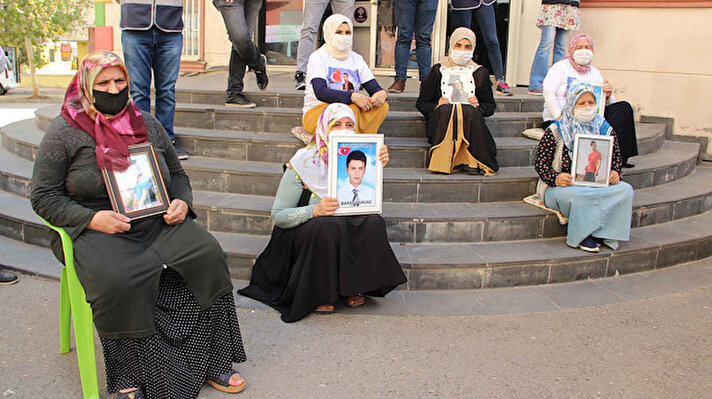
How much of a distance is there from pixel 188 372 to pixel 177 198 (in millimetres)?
965

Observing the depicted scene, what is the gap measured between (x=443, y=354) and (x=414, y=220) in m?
1.51

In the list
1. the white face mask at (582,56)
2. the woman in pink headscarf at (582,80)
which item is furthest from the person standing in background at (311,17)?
the white face mask at (582,56)

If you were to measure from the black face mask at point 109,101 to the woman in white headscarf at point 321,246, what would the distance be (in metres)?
1.30

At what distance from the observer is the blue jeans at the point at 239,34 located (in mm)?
6477

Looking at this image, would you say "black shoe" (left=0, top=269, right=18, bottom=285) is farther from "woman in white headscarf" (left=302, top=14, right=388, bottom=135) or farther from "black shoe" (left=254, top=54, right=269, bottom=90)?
"black shoe" (left=254, top=54, right=269, bottom=90)

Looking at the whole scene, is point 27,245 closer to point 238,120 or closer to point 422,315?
point 238,120

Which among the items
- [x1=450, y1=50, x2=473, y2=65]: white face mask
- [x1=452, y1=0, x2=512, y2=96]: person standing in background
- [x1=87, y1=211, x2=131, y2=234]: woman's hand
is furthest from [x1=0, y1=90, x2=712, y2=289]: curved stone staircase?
[x1=87, y1=211, x2=131, y2=234]: woman's hand

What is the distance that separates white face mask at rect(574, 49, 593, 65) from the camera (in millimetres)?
6258

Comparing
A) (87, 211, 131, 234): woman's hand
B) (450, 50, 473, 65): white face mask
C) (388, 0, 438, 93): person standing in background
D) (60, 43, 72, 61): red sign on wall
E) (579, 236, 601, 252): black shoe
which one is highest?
(60, 43, 72, 61): red sign on wall

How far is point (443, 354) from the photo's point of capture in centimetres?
387

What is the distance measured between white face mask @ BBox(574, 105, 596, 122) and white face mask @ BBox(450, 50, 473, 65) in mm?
1289

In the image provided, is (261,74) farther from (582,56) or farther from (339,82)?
(582,56)

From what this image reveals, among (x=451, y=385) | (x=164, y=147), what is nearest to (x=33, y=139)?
(x=164, y=147)

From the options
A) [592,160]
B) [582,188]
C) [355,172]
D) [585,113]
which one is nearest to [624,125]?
[585,113]
